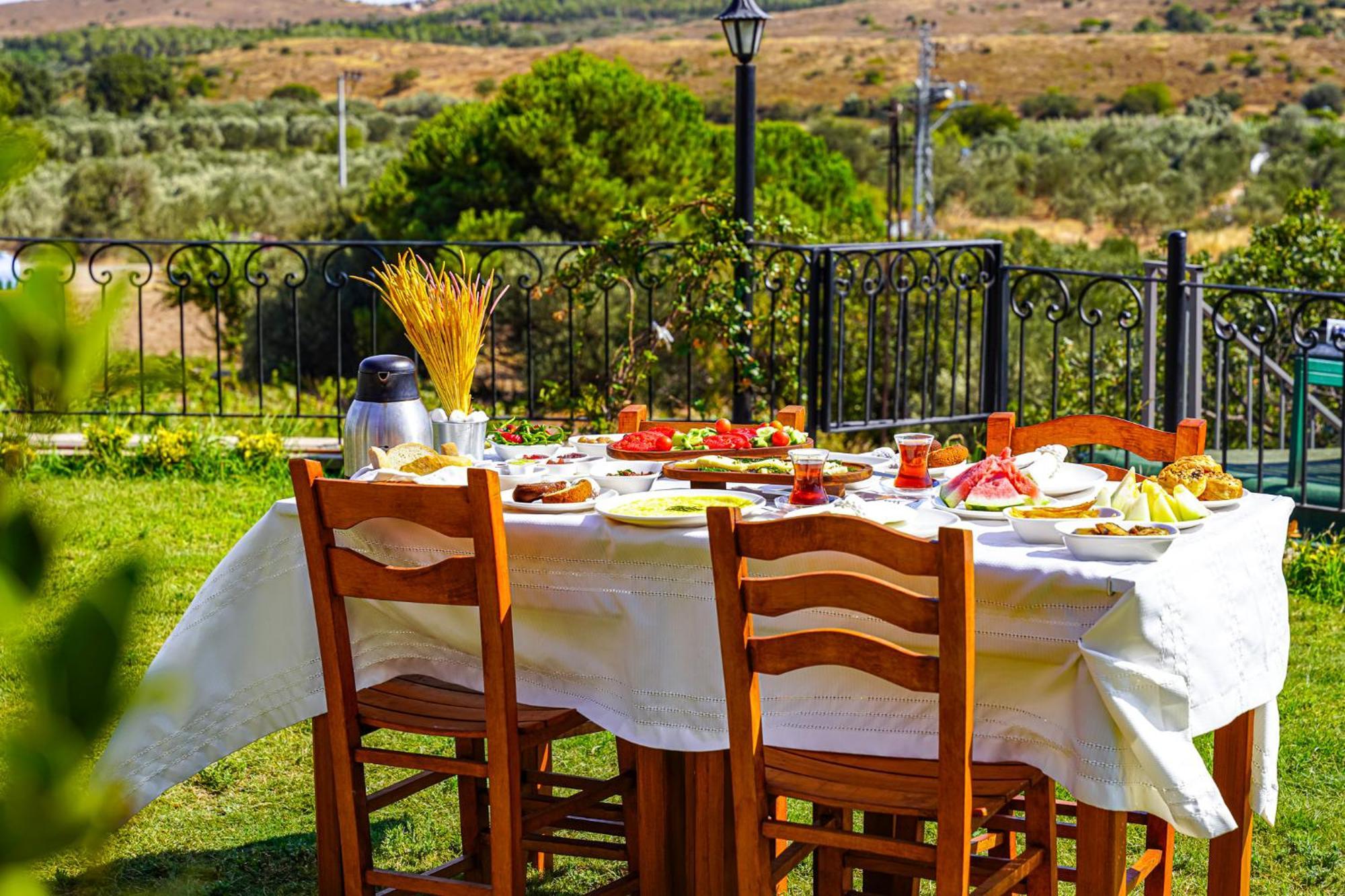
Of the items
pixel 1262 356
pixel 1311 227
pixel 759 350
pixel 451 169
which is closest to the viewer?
pixel 1262 356

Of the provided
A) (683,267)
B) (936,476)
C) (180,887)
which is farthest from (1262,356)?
(180,887)

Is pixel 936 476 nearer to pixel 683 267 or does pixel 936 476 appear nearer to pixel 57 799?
pixel 57 799

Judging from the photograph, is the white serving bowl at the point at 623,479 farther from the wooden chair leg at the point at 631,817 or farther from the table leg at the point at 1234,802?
the table leg at the point at 1234,802

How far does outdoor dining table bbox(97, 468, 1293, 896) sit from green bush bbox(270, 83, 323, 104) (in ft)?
158

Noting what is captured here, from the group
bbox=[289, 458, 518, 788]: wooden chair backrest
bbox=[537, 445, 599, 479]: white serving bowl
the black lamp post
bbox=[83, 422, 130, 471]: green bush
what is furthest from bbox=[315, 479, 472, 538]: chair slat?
bbox=[83, 422, 130, 471]: green bush

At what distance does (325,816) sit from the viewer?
9.16 ft

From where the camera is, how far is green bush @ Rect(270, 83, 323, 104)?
159ft

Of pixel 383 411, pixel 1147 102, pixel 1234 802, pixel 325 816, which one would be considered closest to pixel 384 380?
pixel 383 411

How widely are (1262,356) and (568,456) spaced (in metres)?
3.48

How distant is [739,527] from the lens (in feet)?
7.10

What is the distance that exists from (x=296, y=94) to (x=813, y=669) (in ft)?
164

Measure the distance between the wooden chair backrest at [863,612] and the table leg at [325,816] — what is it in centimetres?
93

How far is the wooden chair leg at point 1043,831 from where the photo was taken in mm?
2363

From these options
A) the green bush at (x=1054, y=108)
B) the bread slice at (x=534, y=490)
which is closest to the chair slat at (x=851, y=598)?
the bread slice at (x=534, y=490)
